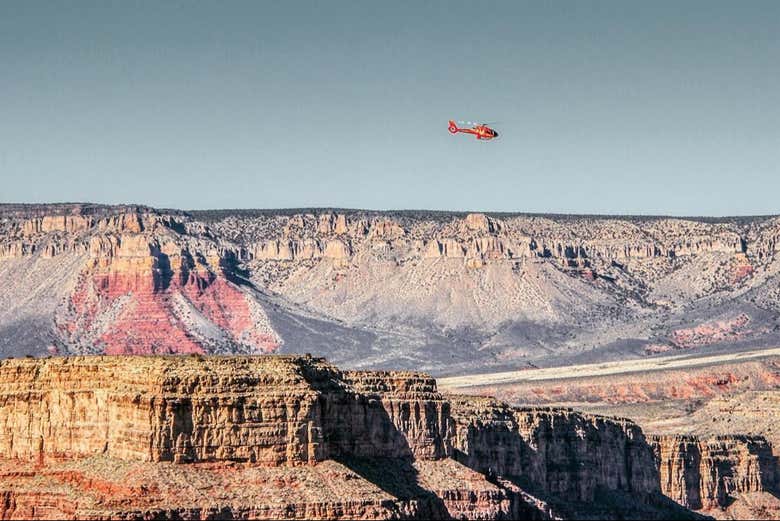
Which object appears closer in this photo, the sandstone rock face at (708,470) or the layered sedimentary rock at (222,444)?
the layered sedimentary rock at (222,444)

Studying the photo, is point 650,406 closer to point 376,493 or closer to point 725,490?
point 725,490

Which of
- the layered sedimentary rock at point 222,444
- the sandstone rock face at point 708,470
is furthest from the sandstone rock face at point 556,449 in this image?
the layered sedimentary rock at point 222,444

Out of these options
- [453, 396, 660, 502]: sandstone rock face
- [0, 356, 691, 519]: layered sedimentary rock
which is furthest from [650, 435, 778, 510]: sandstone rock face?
[0, 356, 691, 519]: layered sedimentary rock

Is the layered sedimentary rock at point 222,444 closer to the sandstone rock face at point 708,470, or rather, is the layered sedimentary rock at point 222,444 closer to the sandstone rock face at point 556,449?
the sandstone rock face at point 556,449

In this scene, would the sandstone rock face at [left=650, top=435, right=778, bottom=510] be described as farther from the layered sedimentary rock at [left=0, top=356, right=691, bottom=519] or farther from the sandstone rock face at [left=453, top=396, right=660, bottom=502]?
the layered sedimentary rock at [left=0, top=356, right=691, bottom=519]

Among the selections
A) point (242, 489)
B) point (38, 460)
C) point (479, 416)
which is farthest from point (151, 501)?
point (479, 416)
